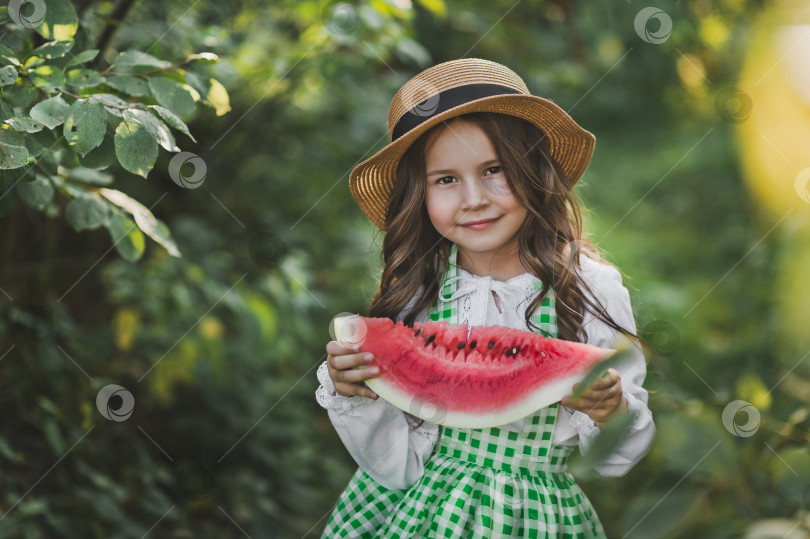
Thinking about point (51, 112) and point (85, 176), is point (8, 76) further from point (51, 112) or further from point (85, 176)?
point (85, 176)

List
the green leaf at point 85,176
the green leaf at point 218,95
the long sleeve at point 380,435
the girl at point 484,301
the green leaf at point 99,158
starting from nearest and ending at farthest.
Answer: the green leaf at point 99,158 < the girl at point 484,301 < the long sleeve at point 380,435 < the green leaf at point 218,95 < the green leaf at point 85,176

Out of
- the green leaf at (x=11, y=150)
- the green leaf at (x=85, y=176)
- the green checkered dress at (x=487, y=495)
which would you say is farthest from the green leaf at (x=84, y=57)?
the green checkered dress at (x=487, y=495)

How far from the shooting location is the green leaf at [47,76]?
1.41 meters

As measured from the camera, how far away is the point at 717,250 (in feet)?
16.5

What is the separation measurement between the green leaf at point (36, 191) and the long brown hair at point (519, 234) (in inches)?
33.5

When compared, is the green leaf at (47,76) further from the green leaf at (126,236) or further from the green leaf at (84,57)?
the green leaf at (126,236)

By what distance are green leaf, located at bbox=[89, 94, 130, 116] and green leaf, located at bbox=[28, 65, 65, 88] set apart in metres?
0.11

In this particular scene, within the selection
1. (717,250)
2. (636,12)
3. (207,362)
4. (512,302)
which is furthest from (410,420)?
(717,250)

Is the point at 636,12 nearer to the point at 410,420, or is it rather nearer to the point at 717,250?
Result: the point at 410,420

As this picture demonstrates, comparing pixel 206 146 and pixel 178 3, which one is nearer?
pixel 178 3

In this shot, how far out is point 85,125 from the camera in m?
1.31

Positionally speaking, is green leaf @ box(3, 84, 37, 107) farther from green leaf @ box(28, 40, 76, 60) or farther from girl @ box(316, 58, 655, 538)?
girl @ box(316, 58, 655, 538)

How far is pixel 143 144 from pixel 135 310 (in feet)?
5.49

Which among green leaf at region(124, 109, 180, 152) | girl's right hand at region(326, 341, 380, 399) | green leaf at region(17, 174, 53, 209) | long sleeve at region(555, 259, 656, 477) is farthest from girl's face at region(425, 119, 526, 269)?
green leaf at region(17, 174, 53, 209)
